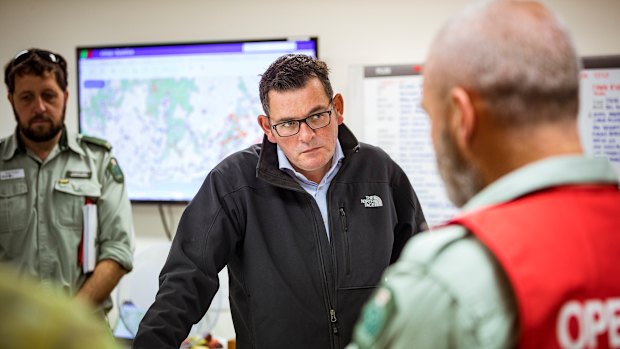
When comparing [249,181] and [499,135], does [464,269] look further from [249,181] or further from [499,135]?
[249,181]

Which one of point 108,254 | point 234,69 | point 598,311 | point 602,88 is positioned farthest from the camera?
point 234,69

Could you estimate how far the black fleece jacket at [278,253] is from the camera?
1.63 metres

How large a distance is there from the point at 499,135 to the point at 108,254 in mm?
1968

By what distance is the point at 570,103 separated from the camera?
724 millimetres

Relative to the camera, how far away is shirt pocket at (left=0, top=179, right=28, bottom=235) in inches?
92.0

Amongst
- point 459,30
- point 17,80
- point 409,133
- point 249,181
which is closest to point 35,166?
point 17,80

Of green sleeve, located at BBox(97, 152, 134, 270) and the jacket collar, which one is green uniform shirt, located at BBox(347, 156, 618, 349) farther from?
green sleeve, located at BBox(97, 152, 134, 270)

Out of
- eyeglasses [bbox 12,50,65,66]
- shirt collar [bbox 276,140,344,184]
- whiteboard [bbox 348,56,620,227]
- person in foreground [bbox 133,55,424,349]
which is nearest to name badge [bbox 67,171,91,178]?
eyeglasses [bbox 12,50,65,66]

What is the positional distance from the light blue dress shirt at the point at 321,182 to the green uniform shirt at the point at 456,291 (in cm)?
105

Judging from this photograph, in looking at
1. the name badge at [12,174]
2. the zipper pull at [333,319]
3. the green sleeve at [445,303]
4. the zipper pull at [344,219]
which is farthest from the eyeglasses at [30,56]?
the green sleeve at [445,303]

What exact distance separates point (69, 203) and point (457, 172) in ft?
6.65

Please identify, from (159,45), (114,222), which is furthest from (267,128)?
(159,45)

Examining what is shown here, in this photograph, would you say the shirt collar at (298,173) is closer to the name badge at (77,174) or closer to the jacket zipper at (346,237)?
the jacket zipper at (346,237)

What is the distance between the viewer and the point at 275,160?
5.83ft
